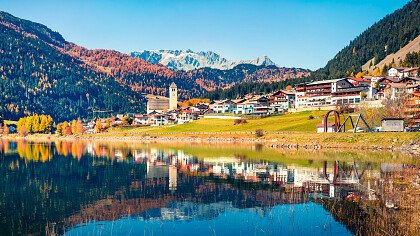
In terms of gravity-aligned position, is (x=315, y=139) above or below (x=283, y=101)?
below

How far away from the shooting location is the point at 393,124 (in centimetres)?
7838

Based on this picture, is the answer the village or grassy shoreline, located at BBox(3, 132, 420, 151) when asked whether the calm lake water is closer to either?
grassy shoreline, located at BBox(3, 132, 420, 151)

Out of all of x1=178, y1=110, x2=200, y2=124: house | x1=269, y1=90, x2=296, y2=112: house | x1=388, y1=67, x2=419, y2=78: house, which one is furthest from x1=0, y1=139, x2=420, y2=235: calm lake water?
x1=178, y1=110, x2=200, y2=124: house

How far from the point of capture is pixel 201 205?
100 feet

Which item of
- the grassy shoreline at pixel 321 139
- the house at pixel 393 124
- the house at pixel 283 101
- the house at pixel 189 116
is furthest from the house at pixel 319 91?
the house at pixel 393 124

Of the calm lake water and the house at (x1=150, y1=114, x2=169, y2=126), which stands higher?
the house at (x1=150, y1=114, x2=169, y2=126)

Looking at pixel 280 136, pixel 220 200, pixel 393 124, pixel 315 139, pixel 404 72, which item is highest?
pixel 404 72

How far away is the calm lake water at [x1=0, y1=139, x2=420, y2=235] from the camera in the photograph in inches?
949

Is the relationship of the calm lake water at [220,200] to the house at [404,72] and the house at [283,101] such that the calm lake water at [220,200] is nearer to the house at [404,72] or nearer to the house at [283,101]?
the house at [283,101]

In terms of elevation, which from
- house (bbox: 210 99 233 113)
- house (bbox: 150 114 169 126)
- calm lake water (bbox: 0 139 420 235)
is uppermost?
house (bbox: 210 99 233 113)

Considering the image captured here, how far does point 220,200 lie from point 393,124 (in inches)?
2268

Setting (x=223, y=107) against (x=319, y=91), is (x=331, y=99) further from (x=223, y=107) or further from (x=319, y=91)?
(x=223, y=107)

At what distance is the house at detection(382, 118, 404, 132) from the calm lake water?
1092 inches

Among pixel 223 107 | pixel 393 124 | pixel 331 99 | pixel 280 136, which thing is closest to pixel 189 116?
pixel 223 107
